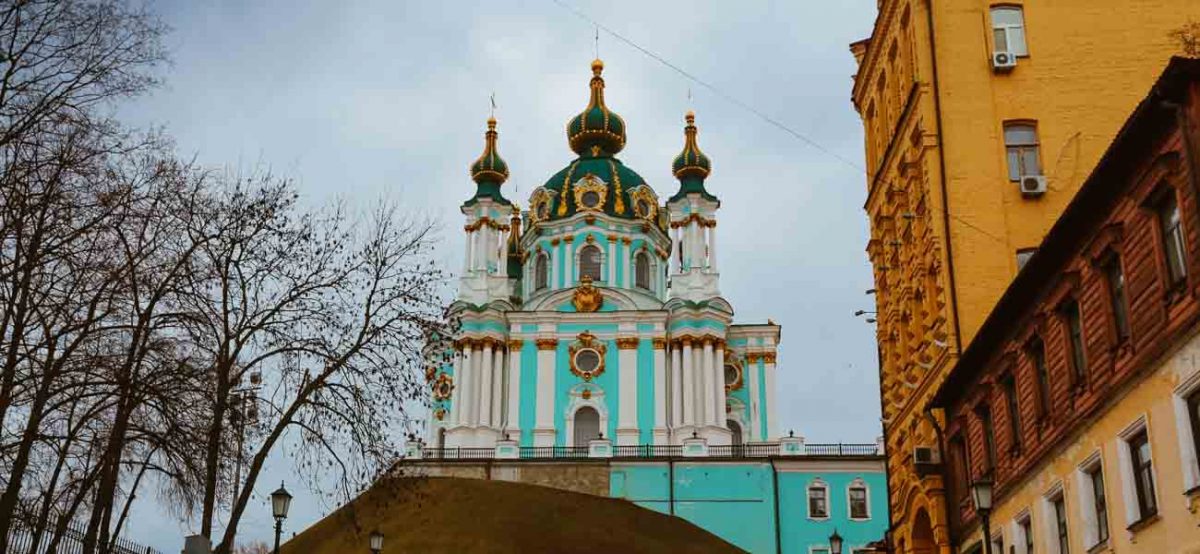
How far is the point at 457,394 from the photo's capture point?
226ft

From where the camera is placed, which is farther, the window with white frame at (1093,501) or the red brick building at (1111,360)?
the window with white frame at (1093,501)

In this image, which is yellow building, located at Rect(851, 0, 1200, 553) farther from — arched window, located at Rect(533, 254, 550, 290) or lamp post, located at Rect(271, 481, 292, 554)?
arched window, located at Rect(533, 254, 550, 290)

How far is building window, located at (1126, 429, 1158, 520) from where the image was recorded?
1697 cm

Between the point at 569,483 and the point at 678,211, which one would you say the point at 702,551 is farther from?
the point at 678,211

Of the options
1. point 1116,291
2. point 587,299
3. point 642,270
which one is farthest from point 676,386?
point 1116,291

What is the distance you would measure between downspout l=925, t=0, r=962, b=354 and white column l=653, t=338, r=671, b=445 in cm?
3975

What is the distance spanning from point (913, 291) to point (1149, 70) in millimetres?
6672

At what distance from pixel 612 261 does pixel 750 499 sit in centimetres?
1748

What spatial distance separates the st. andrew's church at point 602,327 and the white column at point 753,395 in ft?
0.17

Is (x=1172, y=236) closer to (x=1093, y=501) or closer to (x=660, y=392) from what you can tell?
(x=1093, y=501)

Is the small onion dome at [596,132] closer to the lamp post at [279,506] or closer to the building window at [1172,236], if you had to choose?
the lamp post at [279,506]

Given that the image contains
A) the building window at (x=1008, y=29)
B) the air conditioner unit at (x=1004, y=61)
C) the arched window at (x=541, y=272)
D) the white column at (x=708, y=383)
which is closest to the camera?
the air conditioner unit at (x=1004, y=61)

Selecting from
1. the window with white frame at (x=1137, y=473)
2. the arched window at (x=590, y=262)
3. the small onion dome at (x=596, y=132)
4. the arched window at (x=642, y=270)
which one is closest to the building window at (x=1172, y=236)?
the window with white frame at (x=1137, y=473)

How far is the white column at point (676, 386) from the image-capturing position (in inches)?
2682
